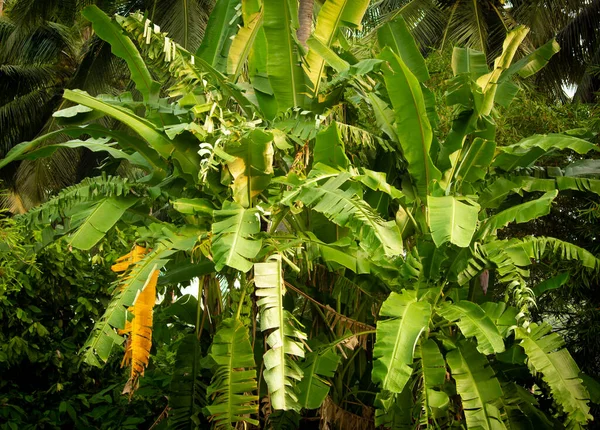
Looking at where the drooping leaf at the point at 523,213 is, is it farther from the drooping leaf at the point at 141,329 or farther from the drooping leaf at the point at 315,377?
the drooping leaf at the point at 141,329

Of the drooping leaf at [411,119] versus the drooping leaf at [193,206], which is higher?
the drooping leaf at [411,119]

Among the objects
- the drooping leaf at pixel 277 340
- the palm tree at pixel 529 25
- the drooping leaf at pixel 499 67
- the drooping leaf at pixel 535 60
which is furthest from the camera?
the palm tree at pixel 529 25

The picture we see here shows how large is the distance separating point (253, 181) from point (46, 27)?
14.0 metres

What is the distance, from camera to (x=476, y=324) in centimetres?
529

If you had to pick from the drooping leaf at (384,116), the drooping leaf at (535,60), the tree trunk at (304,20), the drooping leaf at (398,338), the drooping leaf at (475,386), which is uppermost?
the tree trunk at (304,20)

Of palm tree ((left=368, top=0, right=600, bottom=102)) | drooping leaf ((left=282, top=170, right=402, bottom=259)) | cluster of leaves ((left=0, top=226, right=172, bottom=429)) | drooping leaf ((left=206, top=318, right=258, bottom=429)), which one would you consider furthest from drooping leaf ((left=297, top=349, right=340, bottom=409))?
palm tree ((left=368, top=0, right=600, bottom=102))

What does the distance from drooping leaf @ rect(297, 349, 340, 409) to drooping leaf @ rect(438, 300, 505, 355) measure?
0.94m

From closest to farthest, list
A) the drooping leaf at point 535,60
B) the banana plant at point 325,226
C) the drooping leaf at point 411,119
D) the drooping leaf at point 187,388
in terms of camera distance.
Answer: the banana plant at point 325,226 < the drooping leaf at point 411,119 < the drooping leaf at point 187,388 < the drooping leaf at point 535,60

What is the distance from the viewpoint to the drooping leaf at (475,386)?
5336 millimetres

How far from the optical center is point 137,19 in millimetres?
6070

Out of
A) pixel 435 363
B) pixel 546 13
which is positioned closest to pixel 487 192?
pixel 435 363

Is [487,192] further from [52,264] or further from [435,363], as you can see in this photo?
[52,264]

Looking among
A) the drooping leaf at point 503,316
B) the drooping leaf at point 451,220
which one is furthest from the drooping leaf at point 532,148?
the drooping leaf at point 503,316

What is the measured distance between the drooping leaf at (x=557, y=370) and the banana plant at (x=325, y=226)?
14mm
